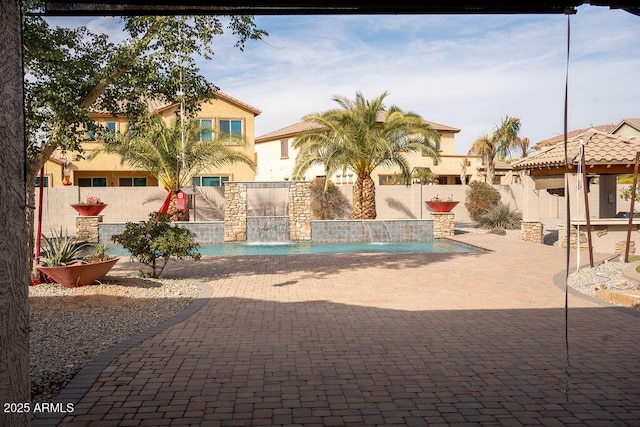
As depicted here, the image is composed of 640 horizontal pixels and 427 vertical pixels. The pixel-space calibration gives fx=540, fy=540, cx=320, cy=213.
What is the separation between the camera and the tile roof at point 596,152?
15814 mm

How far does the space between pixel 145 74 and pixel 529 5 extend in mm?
7986

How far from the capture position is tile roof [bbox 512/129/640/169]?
15814 mm

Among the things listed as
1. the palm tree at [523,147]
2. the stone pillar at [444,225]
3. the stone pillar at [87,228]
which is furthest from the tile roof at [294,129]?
the stone pillar at [87,228]

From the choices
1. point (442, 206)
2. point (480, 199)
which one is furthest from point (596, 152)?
point (480, 199)

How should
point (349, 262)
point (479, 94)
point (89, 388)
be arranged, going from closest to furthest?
point (89, 388) < point (349, 262) < point (479, 94)

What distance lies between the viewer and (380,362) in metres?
5.82

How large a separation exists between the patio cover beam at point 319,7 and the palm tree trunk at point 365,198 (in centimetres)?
1914

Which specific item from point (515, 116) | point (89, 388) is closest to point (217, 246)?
point (89, 388)

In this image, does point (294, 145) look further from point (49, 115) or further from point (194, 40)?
point (49, 115)

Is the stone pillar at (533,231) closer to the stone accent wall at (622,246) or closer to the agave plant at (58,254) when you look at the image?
the stone accent wall at (622,246)

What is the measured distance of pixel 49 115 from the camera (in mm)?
9562

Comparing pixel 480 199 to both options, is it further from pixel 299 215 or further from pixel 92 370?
pixel 92 370

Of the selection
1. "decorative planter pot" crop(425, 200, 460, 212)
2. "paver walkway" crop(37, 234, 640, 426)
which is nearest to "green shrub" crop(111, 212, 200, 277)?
"paver walkway" crop(37, 234, 640, 426)

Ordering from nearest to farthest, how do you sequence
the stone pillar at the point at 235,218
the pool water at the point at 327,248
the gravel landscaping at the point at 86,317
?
the gravel landscaping at the point at 86,317 → the pool water at the point at 327,248 → the stone pillar at the point at 235,218
